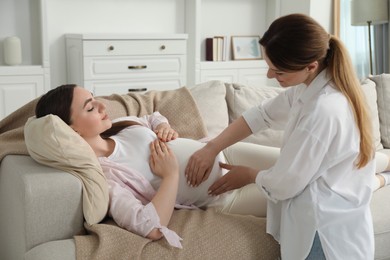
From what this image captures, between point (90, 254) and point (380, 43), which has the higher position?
point (380, 43)

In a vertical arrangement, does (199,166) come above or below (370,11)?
below

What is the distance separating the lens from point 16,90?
448 centimetres

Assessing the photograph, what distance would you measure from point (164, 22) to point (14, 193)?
3766mm

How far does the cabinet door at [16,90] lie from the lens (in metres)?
4.43

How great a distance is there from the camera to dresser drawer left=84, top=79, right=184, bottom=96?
4621 millimetres

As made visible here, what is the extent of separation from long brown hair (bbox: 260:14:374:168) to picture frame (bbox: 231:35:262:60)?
3.93m

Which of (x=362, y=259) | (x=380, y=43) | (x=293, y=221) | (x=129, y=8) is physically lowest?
(x=362, y=259)

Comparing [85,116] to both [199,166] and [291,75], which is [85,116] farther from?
[291,75]

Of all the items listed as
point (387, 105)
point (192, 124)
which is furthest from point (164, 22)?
point (192, 124)

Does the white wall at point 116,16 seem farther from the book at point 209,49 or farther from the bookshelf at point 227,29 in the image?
the book at point 209,49

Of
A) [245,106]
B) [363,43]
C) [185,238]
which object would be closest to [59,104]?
[185,238]

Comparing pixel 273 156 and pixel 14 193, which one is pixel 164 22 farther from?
pixel 14 193

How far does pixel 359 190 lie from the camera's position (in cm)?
174

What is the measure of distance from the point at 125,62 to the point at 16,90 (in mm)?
878
